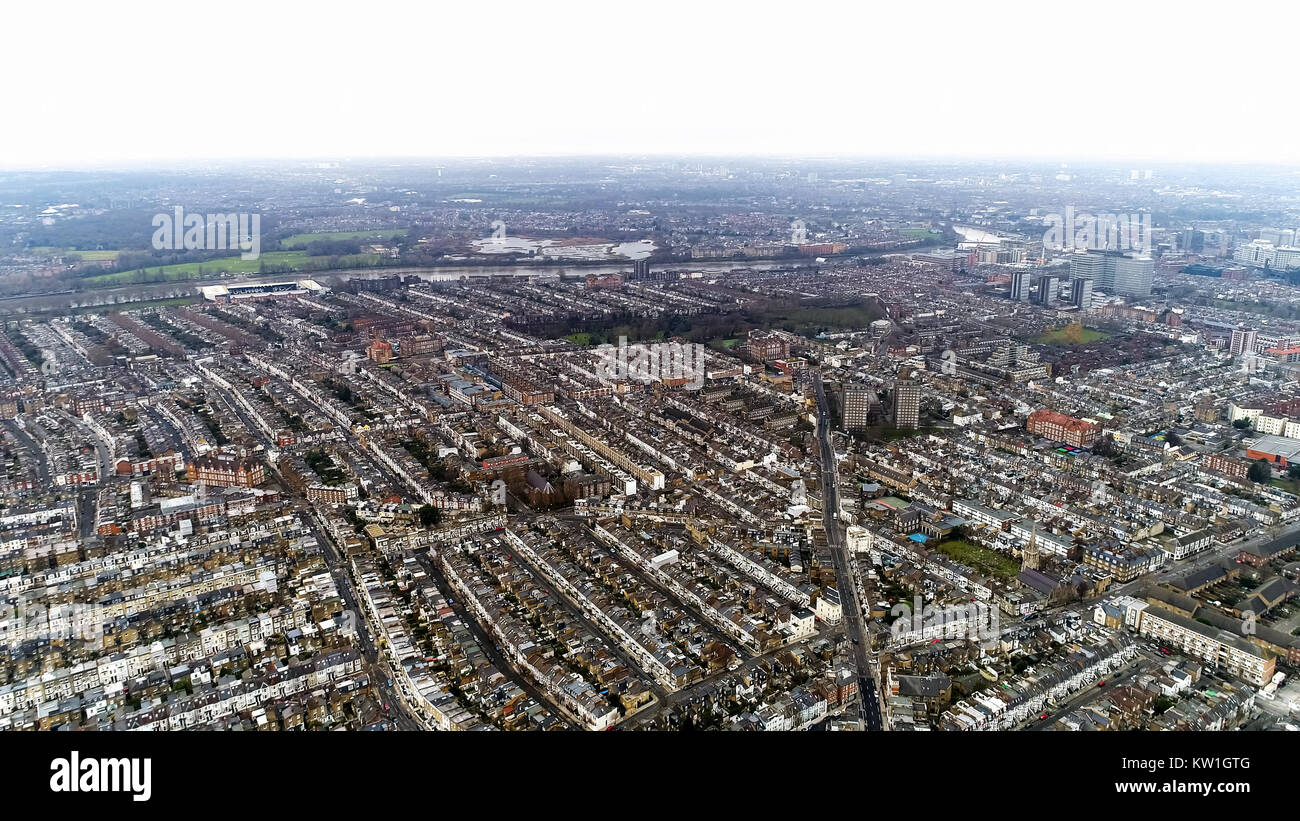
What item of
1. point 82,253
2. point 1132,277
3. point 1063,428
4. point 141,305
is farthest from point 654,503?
point 82,253

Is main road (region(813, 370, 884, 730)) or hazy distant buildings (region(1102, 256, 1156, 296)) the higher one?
hazy distant buildings (region(1102, 256, 1156, 296))

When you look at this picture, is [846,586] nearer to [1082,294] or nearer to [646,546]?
[646,546]

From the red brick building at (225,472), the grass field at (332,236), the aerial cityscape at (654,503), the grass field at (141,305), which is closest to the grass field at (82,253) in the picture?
the aerial cityscape at (654,503)
